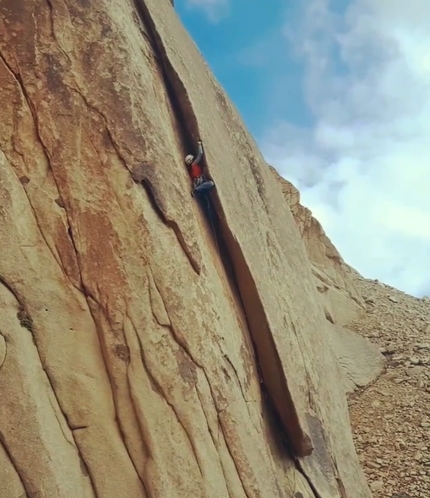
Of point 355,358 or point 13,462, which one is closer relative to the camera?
point 13,462

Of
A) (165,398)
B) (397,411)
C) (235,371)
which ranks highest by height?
(397,411)

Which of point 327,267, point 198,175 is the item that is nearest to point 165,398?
point 198,175

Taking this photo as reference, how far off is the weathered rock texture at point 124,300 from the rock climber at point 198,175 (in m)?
0.15

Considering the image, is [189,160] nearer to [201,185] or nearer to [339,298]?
[201,185]

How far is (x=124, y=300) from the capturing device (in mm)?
6707

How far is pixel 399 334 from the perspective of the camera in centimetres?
1584

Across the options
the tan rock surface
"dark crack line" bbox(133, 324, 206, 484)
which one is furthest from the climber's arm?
the tan rock surface

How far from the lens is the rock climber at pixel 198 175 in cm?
817

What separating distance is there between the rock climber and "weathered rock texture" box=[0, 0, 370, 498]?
0.15 m

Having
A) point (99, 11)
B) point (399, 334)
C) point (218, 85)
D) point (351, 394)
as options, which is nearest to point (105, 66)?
point (99, 11)

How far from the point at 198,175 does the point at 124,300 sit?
2.21 metres

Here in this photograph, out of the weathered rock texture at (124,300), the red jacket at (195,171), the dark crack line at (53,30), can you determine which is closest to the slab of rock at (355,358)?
the weathered rock texture at (124,300)

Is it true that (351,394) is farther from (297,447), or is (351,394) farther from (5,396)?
(5,396)

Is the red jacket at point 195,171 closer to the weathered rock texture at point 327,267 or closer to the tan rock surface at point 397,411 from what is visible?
the tan rock surface at point 397,411
